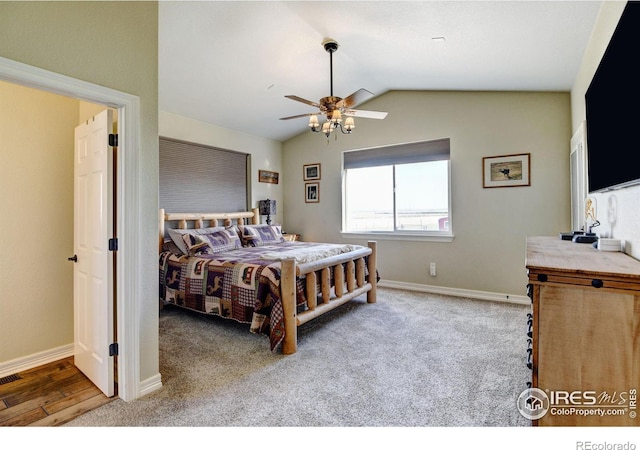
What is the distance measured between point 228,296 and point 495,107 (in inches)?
155

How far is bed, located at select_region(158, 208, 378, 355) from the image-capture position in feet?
8.86

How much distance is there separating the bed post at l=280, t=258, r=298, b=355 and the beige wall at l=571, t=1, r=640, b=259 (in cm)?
209

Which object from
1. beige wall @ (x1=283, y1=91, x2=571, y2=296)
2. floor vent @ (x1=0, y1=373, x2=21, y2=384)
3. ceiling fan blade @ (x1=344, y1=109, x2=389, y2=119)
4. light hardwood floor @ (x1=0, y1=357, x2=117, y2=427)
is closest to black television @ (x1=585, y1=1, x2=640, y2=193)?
ceiling fan blade @ (x1=344, y1=109, x2=389, y2=119)

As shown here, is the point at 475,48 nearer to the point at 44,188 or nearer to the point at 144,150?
the point at 144,150

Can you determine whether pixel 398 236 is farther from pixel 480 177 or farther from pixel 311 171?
pixel 311 171

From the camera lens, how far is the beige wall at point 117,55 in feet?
5.28

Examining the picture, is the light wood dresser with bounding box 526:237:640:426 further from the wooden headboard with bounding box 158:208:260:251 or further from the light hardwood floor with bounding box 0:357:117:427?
the wooden headboard with bounding box 158:208:260:251

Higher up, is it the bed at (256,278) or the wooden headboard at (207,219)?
the wooden headboard at (207,219)

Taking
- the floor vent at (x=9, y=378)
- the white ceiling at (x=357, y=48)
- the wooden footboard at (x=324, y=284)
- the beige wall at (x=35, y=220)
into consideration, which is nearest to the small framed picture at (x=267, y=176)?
the white ceiling at (x=357, y=48)

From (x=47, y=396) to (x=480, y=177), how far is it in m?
4.77

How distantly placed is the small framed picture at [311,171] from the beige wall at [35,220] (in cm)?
356

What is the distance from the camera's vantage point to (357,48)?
137 inches

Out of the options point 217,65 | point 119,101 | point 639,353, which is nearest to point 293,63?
point 217,65

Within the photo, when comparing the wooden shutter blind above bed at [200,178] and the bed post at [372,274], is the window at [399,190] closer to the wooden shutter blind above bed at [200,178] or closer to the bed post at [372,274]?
the bed post at [372,274]
